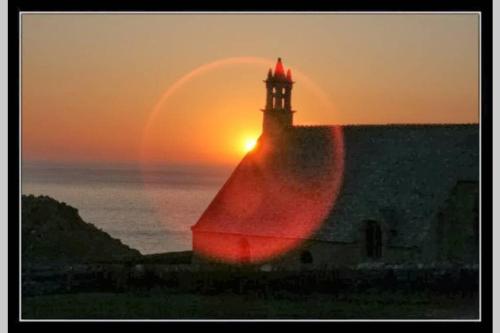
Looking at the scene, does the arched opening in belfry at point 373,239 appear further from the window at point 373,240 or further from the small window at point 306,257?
the small window at point 306,257

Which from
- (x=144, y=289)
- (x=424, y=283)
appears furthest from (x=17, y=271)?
(x=424, y=283)

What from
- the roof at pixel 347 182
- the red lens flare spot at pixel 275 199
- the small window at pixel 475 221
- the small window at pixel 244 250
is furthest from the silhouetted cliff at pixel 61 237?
the small window at pixel 475 221

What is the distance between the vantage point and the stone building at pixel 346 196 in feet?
164

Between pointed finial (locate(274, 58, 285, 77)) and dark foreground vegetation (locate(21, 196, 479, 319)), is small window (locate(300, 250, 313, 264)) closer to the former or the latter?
pointed finial (locate(274, 58, 285, 77))

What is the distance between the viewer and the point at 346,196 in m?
53.7

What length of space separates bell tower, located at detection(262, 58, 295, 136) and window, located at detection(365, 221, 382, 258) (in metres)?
8.83

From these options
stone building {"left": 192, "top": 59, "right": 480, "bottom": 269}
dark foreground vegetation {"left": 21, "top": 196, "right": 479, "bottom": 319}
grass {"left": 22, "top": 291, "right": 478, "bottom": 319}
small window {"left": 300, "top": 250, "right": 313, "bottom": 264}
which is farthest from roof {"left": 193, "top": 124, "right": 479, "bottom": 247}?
grass {"left": 22, "top": 291, "right": 478, "bottom": 319}

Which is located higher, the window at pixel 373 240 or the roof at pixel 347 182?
the roof at pixel 347 182

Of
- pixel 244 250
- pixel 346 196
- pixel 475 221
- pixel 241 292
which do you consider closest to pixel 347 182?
pixel 346 196

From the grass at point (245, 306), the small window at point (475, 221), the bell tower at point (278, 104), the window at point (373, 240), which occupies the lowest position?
the grass at point (245, 306)

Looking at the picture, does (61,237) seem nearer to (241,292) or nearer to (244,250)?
(244,250)

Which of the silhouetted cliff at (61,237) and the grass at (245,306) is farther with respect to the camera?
the silhouetted cliff at (61,237)

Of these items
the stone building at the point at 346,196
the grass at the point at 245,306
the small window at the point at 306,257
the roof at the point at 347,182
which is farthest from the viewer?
the small window at the point at 306,257

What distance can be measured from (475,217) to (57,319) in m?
21.8
